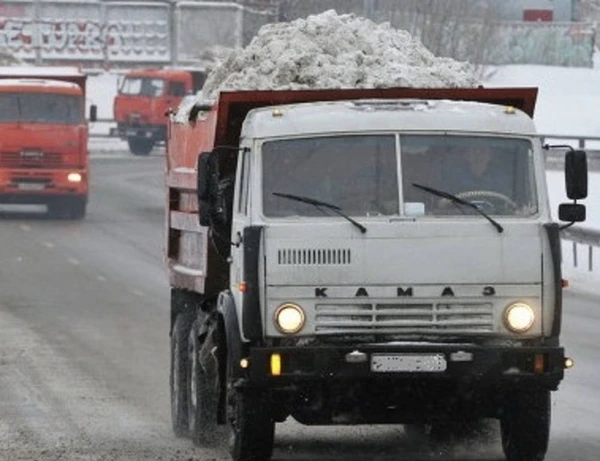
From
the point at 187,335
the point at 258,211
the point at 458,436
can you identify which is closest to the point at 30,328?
the point at 187,335

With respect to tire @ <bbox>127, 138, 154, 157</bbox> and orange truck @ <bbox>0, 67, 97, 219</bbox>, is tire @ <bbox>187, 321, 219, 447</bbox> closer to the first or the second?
orange truck @ <bbox>0, 67, 97, 219</bbox>

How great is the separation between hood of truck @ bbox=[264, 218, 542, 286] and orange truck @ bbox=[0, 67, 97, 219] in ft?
87.9

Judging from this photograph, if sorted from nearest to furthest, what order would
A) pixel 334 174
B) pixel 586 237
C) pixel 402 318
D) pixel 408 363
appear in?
pixel 408 363 < pixel 402 318 < pixel 334 174 < pixel 586 237

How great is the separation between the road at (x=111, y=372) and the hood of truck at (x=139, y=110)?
94.4 feet

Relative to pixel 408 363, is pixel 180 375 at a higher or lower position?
lower

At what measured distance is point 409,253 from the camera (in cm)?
1150

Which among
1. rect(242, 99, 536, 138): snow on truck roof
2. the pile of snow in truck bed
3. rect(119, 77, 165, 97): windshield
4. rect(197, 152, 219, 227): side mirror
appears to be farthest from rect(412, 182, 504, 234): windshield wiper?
rect(119, 77, 165, 97): windshield

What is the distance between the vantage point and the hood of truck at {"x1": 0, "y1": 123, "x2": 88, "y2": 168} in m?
37.9

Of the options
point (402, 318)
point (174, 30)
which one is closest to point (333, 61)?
point (402, 318)

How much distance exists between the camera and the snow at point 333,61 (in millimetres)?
13688

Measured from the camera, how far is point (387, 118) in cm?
1191

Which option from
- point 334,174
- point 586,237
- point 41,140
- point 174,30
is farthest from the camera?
point 174,30

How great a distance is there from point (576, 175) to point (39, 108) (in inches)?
1058

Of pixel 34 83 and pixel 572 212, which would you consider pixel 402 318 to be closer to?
pixel 572 212
